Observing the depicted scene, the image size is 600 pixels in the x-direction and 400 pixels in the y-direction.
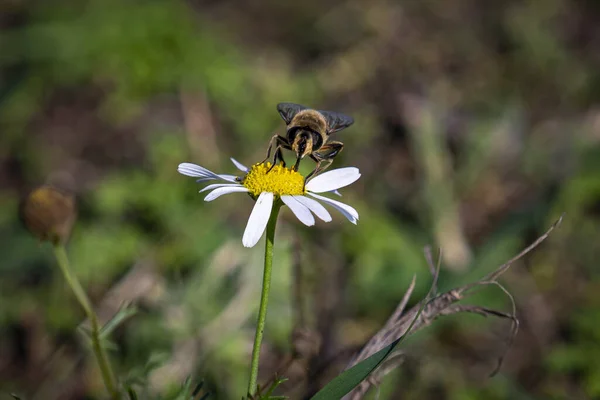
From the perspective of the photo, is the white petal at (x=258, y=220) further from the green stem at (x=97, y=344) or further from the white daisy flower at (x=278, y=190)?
the green stem at (x=97, y=344)

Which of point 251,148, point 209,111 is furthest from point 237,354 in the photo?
point 209,111

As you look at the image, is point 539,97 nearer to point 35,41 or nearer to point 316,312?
point 316,312

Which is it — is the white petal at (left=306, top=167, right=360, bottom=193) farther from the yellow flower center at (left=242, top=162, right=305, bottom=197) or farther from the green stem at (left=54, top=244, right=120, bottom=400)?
the green stem at (left=54, top=244, right=120, bottom=400)

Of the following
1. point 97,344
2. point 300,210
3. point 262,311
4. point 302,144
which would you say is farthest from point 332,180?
point 97,344

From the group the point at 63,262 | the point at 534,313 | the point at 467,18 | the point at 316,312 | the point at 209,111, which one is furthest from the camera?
the point at 467,18

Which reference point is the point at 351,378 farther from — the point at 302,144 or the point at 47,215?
the point at 47,215

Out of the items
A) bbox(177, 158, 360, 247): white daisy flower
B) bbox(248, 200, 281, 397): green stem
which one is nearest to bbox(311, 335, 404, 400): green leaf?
bbox(248, 200, 281, 397): green stem

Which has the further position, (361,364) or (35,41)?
(35,41)
